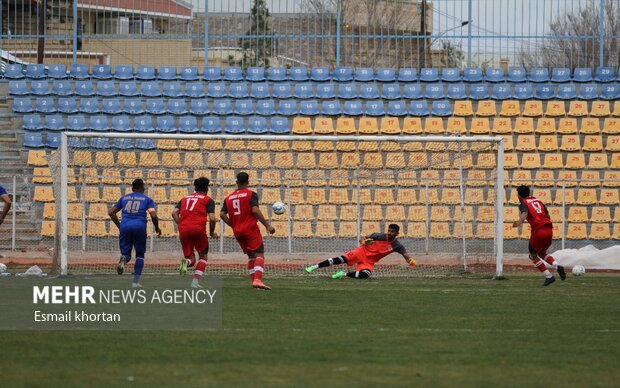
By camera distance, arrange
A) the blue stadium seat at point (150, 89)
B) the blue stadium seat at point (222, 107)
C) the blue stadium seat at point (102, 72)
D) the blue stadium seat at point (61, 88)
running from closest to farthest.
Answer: the blue stadium seat at point (222, 107) → the blue stadium seat at point (150, 89) → the blue stadium seat at point (61, 88) → the blue stadium seat at point (102, 72)

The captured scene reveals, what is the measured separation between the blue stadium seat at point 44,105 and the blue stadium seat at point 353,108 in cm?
817

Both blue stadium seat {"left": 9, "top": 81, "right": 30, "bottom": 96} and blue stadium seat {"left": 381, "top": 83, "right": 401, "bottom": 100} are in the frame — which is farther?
blue stadium seat {"left": 9, "top": 81, "right": 30, "bottom": 96}

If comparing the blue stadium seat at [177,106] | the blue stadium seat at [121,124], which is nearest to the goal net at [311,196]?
the blue stadium seat at [121,124]

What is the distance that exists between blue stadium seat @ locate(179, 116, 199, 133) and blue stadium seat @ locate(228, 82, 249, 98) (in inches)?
58.0

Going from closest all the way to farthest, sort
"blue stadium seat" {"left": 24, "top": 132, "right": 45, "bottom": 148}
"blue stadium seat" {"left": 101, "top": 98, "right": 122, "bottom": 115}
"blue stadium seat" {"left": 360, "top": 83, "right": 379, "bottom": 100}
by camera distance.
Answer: "blue stadium seat" {"left": 24, "top": 132, "right": 45, "bottom": 148} → "blue stadium seat" {"left": 101, "top": 98, "right": 122, "bottom": 115} → "blue stadium seat" {"left": 360, "top": 83, "right": 379, "bottom": 100}

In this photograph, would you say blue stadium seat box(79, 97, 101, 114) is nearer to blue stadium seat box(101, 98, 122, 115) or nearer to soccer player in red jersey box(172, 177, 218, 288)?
blue stadium seat box(101, 98, 122, 115)

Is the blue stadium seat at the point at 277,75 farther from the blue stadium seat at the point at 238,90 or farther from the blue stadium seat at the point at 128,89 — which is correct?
the blue stadium seat at the point at 128,89

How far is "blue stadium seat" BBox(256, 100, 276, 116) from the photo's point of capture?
30266mm

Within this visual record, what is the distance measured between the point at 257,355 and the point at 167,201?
16273 mm

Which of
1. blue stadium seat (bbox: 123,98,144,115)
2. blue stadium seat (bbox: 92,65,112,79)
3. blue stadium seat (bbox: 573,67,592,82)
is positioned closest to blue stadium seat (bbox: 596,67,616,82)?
blue stadium seat (bbox: 573,67,592,82)

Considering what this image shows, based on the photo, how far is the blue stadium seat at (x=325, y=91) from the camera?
30.7m

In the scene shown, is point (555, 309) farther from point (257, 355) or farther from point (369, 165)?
point (369, 165)

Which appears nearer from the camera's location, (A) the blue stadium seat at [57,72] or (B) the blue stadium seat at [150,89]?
(B) the blue stadium seat at [150,89]

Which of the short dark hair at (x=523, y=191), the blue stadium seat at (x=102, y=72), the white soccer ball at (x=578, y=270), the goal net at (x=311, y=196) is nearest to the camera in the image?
the short dark hair at (x=523, y=191)
